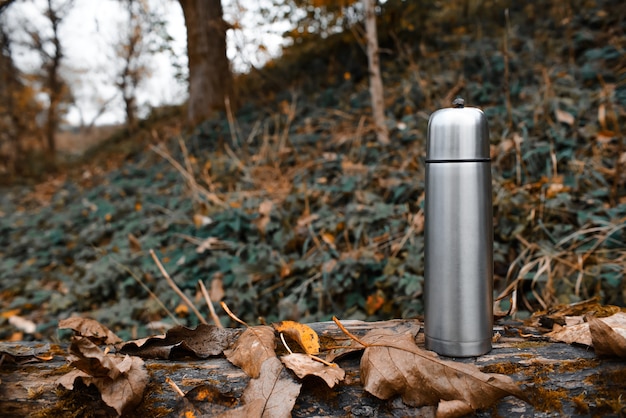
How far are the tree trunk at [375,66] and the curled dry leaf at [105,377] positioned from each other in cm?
342

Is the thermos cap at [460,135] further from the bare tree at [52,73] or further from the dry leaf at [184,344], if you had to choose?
the bare tree at [52,73]

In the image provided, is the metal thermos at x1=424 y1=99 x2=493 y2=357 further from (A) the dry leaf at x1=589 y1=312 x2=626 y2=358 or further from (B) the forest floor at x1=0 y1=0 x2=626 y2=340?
(B) the forest floor at x1=0 y1=0 x2=626 y2=340

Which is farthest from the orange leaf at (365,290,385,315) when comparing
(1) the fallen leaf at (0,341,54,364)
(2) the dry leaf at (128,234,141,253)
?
(2) the dry leaf at (128,234,141,253)

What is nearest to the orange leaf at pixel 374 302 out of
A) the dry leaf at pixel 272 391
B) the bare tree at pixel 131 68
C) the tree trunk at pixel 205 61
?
the dry leaf at pixel 272 391

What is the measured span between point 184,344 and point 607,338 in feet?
3.72

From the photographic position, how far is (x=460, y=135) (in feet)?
3.87

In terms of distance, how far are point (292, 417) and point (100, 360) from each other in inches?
18.5

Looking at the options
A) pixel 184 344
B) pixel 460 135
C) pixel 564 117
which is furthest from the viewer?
pixel 564 117

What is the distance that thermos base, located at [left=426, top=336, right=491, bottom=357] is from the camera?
1.21 meters

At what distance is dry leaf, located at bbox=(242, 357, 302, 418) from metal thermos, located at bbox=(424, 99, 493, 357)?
43cm

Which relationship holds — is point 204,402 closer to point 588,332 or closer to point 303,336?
point 303,336

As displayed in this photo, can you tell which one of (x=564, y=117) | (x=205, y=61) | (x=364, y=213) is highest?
(x=205, y=61)

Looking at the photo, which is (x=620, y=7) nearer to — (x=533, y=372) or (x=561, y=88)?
(x=561, y=88)

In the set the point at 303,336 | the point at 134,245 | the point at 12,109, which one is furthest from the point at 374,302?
the point at 12,109
